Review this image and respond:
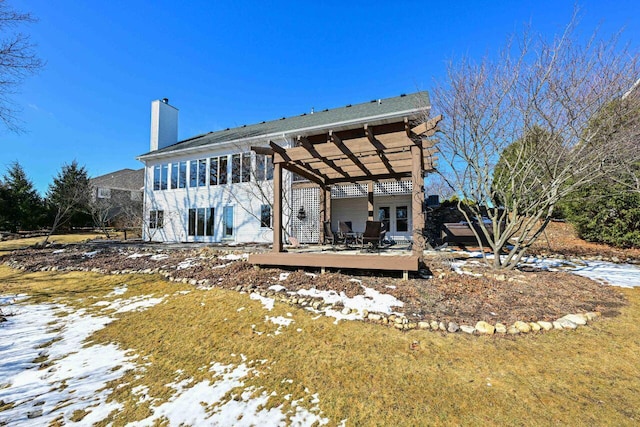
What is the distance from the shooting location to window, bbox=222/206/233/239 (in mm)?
13953

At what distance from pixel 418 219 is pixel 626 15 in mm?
5203

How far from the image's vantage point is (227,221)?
14055 mm

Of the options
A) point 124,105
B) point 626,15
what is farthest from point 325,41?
point 124,105

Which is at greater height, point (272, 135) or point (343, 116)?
point (343, 116)

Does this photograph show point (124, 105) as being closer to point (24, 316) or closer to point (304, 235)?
Answer: point (304, 235)

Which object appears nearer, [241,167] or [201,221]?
[241,167]

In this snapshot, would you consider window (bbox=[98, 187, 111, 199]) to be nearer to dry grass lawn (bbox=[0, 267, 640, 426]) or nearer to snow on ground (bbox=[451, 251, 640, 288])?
dry grass lawn (bbox=[0, 267, 640, 426])

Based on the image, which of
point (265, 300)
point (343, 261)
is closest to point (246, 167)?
point (343, 261)

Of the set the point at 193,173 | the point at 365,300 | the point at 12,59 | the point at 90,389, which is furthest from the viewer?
the point at 193,173

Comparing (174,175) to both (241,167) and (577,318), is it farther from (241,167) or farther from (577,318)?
(577,318)

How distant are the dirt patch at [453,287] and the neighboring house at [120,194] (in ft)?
47.7

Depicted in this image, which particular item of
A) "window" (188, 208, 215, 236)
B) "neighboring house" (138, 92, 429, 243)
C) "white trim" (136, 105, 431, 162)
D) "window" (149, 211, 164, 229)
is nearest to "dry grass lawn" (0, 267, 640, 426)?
"white trim" (136, 105, 431, 162)

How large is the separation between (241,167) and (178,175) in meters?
4.96

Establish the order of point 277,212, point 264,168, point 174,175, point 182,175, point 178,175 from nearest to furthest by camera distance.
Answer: point 277,212 → point 264,168 → point 182,175 → point 178,175 → point 174,175
